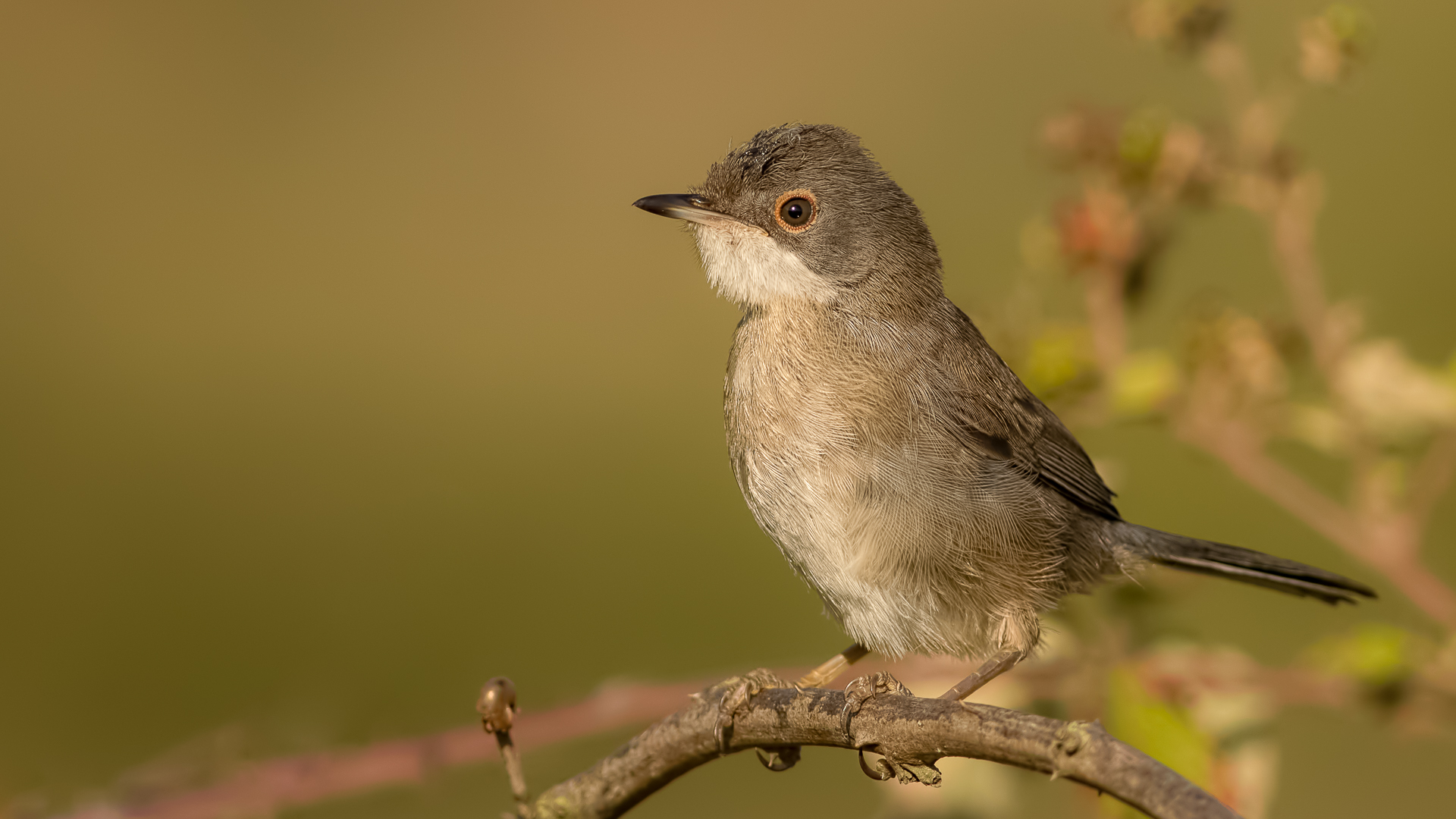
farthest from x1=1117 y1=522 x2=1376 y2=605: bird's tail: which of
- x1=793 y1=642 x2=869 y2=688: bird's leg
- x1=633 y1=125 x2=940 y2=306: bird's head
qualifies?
x1=633 y1=125 x2=940 y2=306: bird's head

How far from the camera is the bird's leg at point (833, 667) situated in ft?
10.7

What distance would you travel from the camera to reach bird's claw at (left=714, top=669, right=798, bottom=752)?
219 centimetres

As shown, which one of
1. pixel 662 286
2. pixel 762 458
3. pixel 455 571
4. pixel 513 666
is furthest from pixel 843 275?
pixel 662 286

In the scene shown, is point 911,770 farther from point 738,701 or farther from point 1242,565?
point 1242,565

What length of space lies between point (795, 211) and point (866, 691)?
1.51 meters

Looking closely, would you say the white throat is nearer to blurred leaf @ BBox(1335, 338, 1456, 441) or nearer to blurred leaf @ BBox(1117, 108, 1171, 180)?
blurred leaf @ BBox(1117, 108, 1171, 180)

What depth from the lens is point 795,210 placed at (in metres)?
3.40

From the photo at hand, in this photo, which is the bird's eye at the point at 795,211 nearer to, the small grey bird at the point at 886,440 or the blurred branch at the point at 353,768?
the small grey bird at the point at 886,440

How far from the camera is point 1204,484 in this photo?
29.1ft

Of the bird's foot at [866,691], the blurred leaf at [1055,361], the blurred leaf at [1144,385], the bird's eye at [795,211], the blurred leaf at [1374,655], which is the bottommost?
the blurred leaf at [1374,655]

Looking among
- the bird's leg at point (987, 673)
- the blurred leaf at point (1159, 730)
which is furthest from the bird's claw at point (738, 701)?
the blurred leaf at point (1159, 730)

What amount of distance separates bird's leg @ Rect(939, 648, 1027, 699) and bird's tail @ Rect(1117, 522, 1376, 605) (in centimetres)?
77

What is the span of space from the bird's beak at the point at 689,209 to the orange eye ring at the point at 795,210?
69mm

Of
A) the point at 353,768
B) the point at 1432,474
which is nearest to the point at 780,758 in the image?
the point at 353,768
